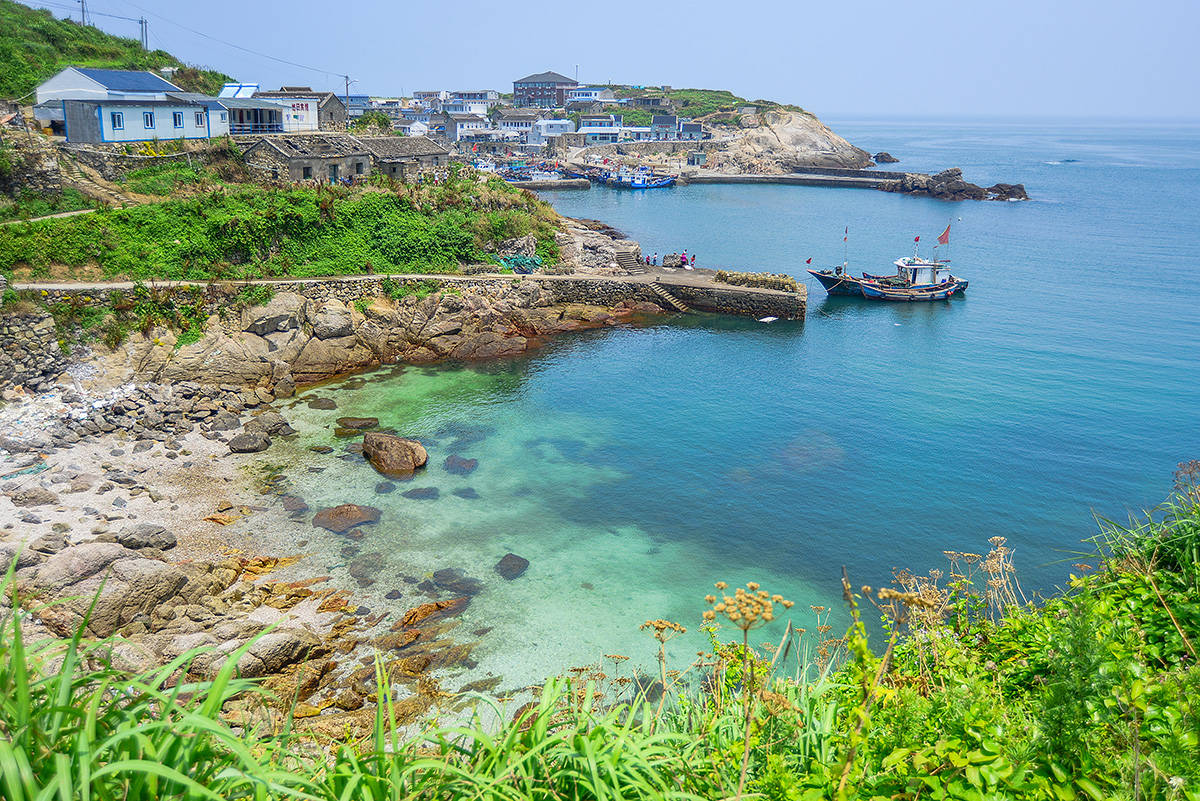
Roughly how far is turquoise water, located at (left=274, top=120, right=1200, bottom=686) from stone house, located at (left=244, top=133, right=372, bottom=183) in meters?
17.8

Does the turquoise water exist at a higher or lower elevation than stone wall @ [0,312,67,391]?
lower

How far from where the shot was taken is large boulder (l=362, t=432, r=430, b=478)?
25.6 metres

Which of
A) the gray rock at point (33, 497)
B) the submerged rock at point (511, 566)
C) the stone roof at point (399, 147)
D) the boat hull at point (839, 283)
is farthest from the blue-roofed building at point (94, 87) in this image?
the boat hull at point (839, 283)

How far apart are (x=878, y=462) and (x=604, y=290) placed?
2331 centimetres

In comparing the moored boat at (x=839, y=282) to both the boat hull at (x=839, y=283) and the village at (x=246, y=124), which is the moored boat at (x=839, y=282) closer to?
the boat hull at (x=839, y=283)

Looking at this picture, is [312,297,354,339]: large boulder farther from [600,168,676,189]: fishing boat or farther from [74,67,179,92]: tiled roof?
[600,168,676,189]: fishing boat

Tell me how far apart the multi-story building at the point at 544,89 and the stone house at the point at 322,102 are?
11924 centimetres

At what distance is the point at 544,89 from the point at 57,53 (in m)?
132

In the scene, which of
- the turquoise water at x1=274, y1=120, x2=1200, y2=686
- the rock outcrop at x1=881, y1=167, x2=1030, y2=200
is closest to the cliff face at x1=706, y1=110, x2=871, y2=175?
the rock outcrop at x1=881, y1=167, x2=1030, y2=200

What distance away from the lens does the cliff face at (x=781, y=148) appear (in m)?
129

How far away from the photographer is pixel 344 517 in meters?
22.7

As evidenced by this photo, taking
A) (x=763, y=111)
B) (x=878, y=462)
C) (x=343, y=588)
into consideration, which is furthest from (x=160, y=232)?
(x=763, y=111)

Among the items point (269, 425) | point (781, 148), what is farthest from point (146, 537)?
point (781, 148)

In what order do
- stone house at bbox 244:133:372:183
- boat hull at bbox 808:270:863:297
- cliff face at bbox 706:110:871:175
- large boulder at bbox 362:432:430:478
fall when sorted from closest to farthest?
large boulder at bbox 362:432:430:478 → stone house at bbox 244:133:372:183 → boat hull at bbox 808:270:863:297 → cliff face at bbox 706:110:871:175
